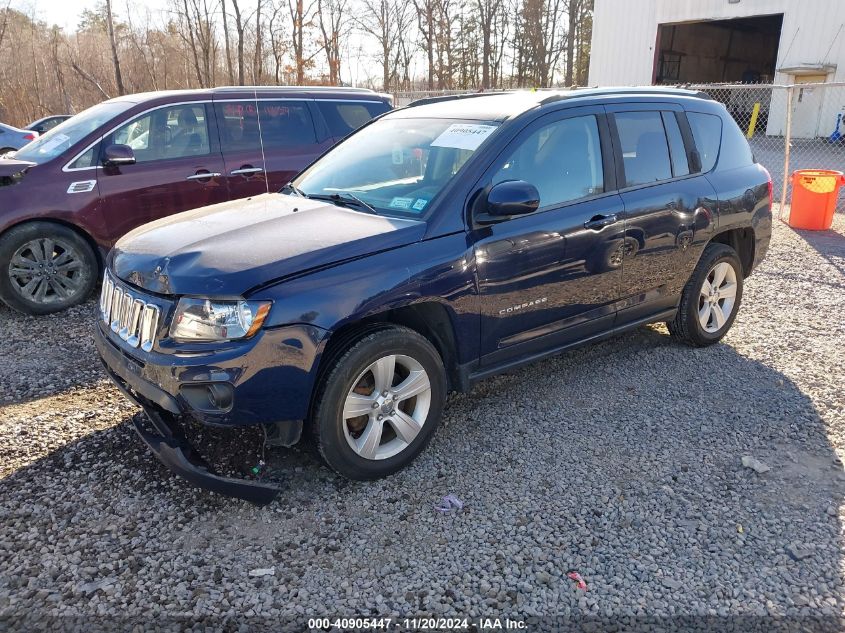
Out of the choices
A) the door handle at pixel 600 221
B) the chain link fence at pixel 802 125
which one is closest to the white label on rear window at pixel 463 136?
the door handle at pixel 600 221

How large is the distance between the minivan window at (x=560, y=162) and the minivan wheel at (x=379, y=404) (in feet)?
3.69

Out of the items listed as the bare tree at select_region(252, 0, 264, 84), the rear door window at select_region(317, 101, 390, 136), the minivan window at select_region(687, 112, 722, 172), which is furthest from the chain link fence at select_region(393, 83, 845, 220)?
the minivan window at select_region(687, 112, 722, 172)

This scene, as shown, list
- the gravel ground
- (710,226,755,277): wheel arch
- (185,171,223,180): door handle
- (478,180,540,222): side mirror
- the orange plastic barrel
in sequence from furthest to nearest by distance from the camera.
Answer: the orange plastic barrel < (185,171,223,180): door handle < (710,226,755,277): wheel arch < (478,180,540,222): side mirror < the gravel ground

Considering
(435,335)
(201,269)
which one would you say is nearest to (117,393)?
(201,269)

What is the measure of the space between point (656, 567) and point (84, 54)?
3796 centimetres

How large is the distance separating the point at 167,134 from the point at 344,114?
1952 mm

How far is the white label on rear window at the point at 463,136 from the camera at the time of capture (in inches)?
142

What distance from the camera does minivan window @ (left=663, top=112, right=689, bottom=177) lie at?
450 cm

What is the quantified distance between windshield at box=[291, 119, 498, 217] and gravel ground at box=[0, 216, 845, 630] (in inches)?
55.6

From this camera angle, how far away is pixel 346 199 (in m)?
3.70

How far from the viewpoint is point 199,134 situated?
21.0 feet

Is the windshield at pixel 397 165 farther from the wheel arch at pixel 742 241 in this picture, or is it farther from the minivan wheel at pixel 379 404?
the wheel arch at pixel 742 241

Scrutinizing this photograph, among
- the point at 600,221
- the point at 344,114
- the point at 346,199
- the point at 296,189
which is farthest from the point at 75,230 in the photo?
the point at 600,221

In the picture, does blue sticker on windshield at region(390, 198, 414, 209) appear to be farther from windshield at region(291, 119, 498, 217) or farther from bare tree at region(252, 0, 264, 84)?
bare tree at region(252, 0, 264, 84)
